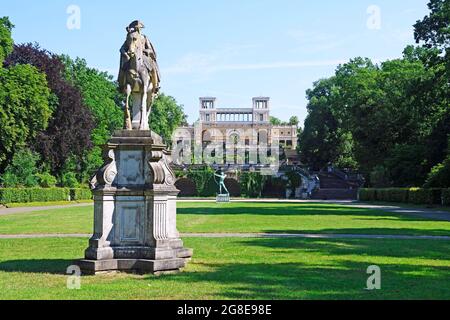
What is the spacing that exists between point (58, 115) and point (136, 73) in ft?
136

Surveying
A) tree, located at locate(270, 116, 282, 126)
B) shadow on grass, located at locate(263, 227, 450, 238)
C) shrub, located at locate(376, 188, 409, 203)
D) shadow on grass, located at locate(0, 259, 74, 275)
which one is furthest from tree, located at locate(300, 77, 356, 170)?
shadow on grass, located at locate(0, 259, 74, 275)

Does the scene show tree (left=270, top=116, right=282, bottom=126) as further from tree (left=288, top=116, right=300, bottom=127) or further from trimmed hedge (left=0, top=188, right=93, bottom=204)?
trimmed hedge (left=0, top=188, right=93, bottom=204)

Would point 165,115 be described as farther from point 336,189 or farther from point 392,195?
point 392,195

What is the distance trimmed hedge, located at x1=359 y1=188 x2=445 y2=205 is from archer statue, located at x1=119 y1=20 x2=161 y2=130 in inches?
1310

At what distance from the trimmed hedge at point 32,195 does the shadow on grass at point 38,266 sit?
33.4 metres

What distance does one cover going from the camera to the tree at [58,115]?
1882 inches

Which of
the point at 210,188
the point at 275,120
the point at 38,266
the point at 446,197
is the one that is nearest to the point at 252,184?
the point at 210,188

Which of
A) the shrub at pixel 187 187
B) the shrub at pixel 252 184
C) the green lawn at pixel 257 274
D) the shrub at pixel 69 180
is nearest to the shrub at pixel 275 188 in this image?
the shrub at pixel 252 184

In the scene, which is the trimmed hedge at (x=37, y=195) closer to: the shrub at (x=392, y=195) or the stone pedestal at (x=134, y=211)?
the shrub at (x=392, y=195)

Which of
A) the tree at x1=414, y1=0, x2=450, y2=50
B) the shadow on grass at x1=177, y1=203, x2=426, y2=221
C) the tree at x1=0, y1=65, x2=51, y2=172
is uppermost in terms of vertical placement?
the tree at x1=414, y1=0, x2=450, y2=50

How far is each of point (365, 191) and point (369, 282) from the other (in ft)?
166

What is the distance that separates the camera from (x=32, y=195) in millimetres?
47031

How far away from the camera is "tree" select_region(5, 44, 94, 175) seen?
157 feet
